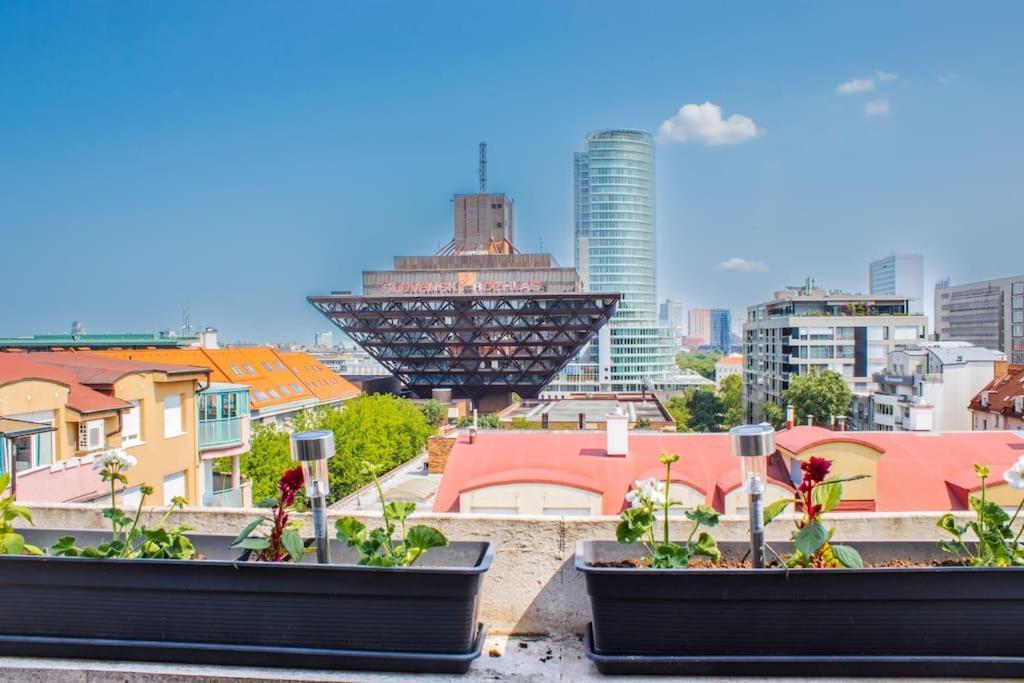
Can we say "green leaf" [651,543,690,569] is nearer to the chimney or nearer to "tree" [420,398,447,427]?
the chimney

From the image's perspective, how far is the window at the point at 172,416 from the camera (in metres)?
11.7

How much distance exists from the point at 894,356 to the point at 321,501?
157 feet

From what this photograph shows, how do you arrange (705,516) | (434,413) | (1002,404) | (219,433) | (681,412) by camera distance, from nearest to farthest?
(705,516) < (219,433) < (1002,404) < (434,413) < (681,412)

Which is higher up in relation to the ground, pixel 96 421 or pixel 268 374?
pixel 96 421

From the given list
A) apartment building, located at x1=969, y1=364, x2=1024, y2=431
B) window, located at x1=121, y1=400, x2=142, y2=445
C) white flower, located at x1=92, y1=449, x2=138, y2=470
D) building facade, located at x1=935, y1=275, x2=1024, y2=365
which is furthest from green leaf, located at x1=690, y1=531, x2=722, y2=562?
building facade, located at x1=935, y1=275, x2=1024, y2=365

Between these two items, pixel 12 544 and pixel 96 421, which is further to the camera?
pixel 96 421

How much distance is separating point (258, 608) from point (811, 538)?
4.78 feet

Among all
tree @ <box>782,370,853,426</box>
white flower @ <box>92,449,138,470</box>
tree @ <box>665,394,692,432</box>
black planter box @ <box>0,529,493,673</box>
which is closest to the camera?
black planter box @ <box>0,529,493,673</box>

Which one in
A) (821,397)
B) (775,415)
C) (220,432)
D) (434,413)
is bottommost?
(775,415)

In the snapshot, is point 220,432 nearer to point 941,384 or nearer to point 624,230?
point 941,384

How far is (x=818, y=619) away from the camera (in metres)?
1.87

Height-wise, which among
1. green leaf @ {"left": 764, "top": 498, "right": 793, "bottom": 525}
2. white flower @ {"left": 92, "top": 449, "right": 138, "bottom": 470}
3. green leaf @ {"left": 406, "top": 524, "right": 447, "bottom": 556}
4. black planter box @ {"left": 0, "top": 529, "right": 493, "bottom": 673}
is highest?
white flower @ {"left": 92, "top": 449, "right": 138, "bottom": 470}

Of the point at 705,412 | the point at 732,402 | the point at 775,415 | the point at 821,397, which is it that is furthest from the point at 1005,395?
the point at 732,402

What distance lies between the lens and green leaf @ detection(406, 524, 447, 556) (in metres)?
2.04
